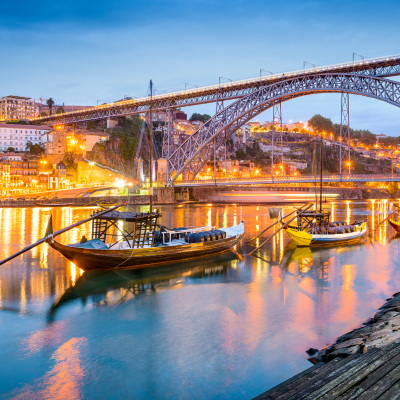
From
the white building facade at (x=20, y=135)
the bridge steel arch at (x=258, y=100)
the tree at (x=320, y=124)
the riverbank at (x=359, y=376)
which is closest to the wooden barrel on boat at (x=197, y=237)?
the riverbank at (x=359, y=376)

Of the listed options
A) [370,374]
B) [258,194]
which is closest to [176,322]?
[370,374]

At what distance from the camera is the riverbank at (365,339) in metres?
5.67

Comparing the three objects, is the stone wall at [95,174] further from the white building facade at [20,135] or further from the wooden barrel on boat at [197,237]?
the wooden barrel on boat at [197,237]

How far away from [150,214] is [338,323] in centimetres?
695

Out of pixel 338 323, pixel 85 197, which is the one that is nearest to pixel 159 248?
pixel 338 323

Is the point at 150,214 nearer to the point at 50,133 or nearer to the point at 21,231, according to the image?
the point at 21,231

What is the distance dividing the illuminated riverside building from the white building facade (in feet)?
104

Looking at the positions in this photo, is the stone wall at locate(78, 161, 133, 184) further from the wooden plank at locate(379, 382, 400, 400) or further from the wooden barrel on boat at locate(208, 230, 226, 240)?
the wooden plank at locate(379, 382, 400, 400)

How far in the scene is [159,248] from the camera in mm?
13242

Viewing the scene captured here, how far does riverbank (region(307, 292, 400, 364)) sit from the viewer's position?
18.6 ft

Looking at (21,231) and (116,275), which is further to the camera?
(21,231)

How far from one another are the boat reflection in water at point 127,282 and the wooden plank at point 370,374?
6.95 meters

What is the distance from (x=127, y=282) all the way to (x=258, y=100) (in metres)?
29.6

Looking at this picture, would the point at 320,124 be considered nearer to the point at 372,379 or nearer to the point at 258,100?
the point at 258,100
